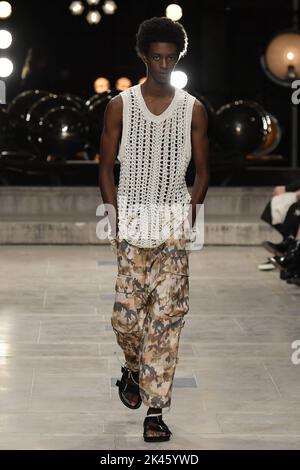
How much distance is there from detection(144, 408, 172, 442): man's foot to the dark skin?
1 centimetres

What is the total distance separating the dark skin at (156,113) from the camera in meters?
4.82

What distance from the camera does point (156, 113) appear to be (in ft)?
16.1

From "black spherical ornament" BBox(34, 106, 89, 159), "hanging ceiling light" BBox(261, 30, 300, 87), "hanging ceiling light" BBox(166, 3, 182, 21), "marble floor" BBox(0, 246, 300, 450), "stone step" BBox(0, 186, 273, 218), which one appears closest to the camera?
"marble floor" BBox(0, 246, 300, 450)

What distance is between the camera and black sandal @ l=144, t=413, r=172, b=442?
4.93 meters

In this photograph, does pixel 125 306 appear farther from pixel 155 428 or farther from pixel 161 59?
pixel 161 59

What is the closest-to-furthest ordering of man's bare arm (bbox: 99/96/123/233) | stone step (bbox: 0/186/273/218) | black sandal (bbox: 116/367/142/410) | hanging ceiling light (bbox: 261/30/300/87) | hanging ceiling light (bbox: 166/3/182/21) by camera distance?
man's bare arm (bbox: 99/96/123/233) < black sandal (bbox: 116/367/142/410) < stone step (bbox: 0/186/273/218) < hanging ceiling light (bbox: 261/30/300/87) < hanging ceiling light (bbox: 166/3/182/21)

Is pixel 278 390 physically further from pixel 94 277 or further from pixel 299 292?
pixel 94 277

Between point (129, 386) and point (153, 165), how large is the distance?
0.97 m

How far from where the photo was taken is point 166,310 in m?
4.90

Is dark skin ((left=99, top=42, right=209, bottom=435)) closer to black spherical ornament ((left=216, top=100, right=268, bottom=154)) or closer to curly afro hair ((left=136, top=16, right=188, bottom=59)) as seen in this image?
curly afro hair ((left=136, top=16, right=188, bottom=59))

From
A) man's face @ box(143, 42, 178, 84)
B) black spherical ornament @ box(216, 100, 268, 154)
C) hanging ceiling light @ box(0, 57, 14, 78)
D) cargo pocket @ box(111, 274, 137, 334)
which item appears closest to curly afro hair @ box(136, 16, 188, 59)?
man's face @ box(143, 42, 178, 84)

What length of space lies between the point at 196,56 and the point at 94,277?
19.2m

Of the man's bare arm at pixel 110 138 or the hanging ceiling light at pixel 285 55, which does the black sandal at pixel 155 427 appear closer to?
the man's bare arm at pixel 110 138
